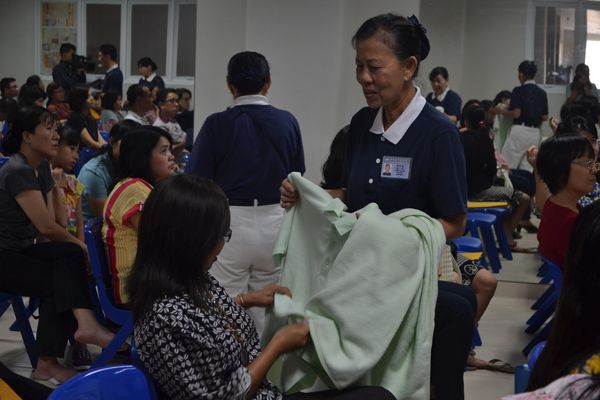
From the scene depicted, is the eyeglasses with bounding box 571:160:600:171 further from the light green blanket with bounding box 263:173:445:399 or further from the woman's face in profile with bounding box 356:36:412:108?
the light green blanket with bounding box 263:173:445:399

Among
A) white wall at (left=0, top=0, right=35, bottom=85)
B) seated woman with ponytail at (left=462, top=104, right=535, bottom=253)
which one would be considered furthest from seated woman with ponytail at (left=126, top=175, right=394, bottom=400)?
white wall at (left=0, top=0, right=35, bottom=85)

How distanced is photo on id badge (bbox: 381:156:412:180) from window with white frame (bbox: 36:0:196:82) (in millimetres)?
5032

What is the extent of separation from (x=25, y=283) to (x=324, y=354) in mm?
2050

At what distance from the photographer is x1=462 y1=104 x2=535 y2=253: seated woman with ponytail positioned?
545 cm

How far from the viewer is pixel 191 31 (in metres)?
7.20

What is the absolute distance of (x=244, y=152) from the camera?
3920 mm

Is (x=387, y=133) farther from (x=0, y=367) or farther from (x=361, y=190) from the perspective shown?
(x=0, y=367)

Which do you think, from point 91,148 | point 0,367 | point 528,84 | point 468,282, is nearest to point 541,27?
point 528,84

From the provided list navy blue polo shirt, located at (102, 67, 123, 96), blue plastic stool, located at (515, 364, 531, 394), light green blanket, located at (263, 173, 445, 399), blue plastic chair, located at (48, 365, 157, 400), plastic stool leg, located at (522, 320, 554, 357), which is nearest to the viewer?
blue plastic chair, located at (48, 365, 157, 400)

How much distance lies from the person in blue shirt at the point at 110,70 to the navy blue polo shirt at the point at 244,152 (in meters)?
4.21

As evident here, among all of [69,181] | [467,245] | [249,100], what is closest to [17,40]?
[69,181]

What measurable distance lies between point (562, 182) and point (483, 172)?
1.43 metres

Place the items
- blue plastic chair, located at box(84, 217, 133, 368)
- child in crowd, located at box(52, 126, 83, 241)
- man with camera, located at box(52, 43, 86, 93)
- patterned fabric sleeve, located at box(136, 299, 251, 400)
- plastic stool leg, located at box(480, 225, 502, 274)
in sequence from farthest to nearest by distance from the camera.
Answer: man with camera, located at box(52, 43, 86, 93) < plastic stool leg, located at box(480, 225, 502, 274) < child in crowd, located at box(52, 126, 83, 241) < blue plastic chair, located at box(84, 217, 133, 368) < patterned fabric sleeve, located at box(136, 299, 251, 400)

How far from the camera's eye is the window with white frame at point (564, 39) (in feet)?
17.7
